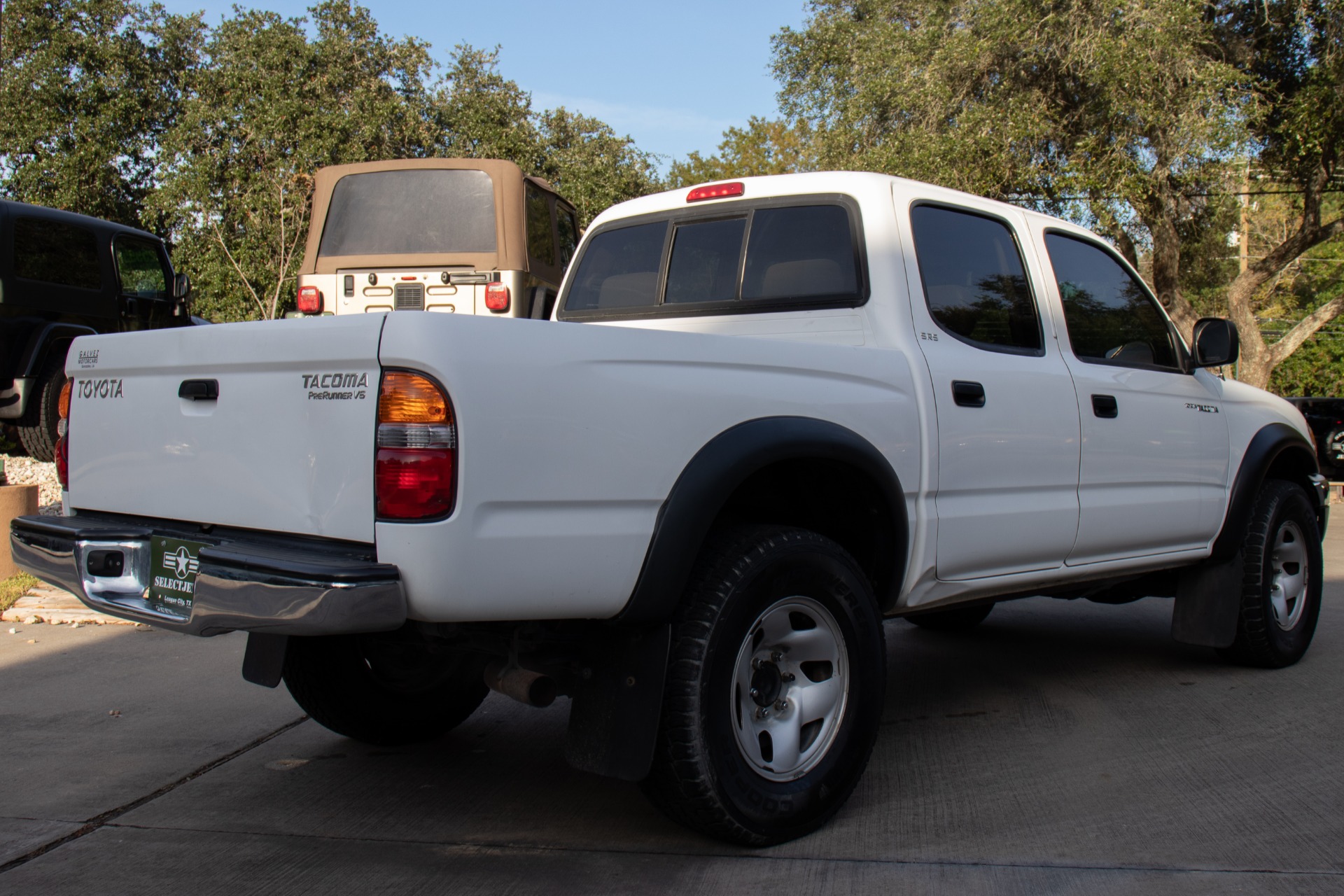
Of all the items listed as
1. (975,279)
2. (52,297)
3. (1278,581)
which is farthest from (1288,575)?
(52,297)

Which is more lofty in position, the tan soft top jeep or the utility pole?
the utility pole

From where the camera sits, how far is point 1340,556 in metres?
9.49

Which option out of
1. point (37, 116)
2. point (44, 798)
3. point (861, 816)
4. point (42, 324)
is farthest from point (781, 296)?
point (37, 116)

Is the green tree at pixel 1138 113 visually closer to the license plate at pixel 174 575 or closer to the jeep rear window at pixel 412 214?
the jeep rear window at pixel 412 214

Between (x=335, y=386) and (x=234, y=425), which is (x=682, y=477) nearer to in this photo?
(x=335, y=386)

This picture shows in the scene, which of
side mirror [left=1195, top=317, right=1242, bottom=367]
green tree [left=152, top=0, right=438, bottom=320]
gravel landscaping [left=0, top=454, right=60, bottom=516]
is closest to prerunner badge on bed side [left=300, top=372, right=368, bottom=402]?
side mirror [left=1195, top=317, right=1242, bottom=367]

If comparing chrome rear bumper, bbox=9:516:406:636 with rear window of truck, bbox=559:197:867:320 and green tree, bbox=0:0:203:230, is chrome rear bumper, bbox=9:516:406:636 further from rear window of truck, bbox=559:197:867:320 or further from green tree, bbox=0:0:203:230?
green tree, bbox=0:0:203:230

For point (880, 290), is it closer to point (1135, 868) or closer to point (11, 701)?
point (1135, 868)

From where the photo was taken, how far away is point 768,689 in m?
3.23

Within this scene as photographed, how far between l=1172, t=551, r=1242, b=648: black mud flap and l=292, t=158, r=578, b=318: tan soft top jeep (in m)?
5.84

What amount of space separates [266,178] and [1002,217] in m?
20.3

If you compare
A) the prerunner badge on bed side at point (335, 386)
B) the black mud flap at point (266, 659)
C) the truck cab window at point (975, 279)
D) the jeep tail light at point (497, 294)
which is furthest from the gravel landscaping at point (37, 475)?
the truck cab window at point (975, 279)

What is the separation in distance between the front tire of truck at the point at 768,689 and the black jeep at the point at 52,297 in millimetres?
7283

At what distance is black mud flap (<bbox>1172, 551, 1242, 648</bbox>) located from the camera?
16.6 ft
